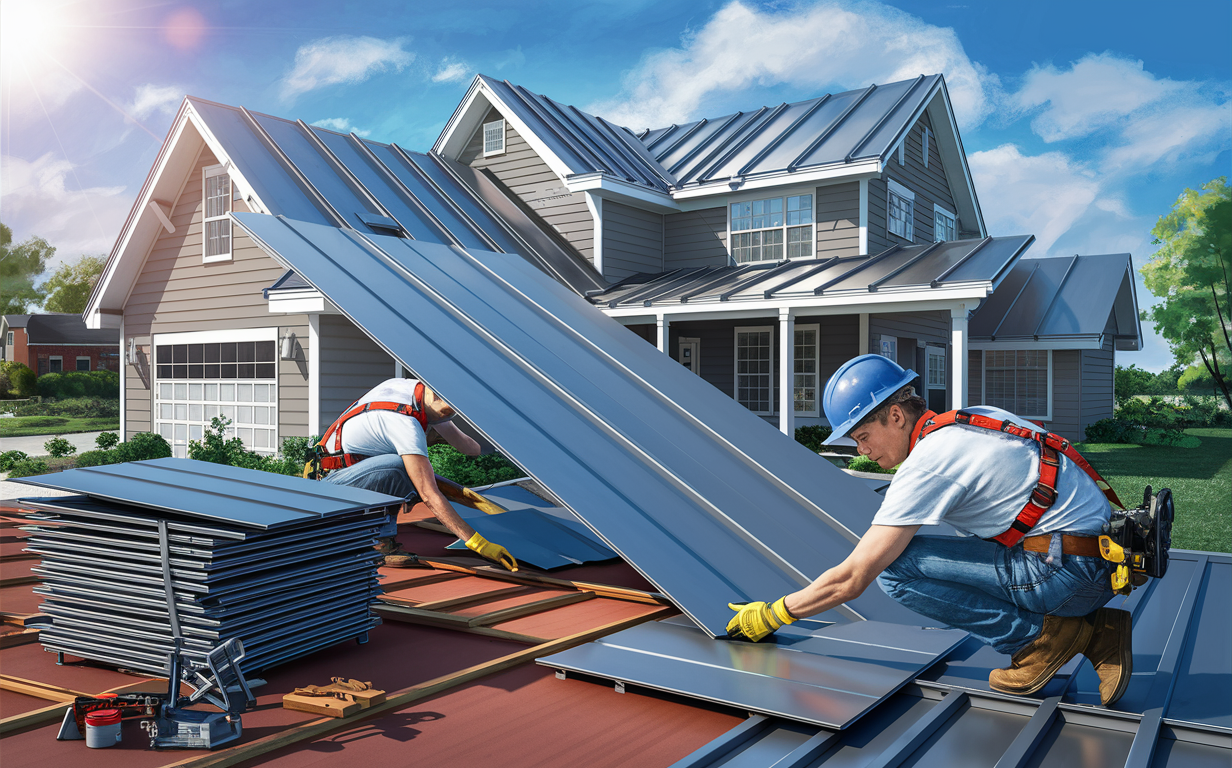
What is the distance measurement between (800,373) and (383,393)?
1218 cm

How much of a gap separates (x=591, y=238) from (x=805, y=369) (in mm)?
4977

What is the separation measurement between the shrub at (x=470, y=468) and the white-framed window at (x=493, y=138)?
8.12 meters

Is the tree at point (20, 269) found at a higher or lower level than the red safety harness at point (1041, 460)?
higher

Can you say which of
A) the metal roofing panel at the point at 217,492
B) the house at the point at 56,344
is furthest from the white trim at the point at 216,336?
the house at the point at 56,344

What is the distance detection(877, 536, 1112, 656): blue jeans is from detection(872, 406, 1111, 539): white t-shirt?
0.12 m

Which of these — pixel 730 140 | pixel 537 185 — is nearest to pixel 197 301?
pixel 537 185

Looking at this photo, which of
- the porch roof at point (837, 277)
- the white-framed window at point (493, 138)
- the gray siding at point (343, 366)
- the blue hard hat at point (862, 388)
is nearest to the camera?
the blue hard hat at point (862, 388)

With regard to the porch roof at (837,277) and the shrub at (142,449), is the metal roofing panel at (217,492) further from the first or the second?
the porch roof at (837,277)

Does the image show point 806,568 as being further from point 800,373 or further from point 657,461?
point 800,373

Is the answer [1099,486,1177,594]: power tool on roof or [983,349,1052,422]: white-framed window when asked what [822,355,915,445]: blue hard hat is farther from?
[983,349,1052,422]: white-framed window

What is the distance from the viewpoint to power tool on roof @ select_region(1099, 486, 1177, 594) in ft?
8.24

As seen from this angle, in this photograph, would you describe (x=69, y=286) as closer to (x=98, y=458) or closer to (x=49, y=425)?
(x=49, y=425)

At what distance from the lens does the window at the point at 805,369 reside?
52.7 feet

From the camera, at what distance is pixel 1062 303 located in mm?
18391
